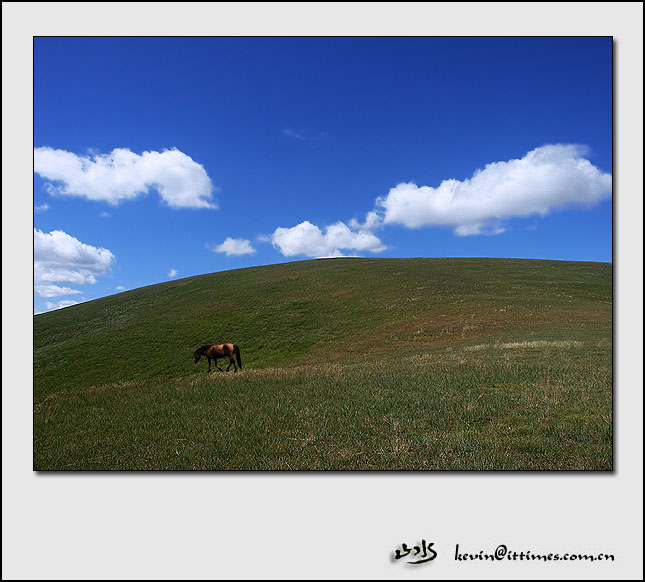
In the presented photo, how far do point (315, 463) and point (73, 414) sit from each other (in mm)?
7664

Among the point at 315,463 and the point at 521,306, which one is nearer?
the point at 315,463

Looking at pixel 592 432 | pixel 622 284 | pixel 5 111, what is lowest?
pixel 592 432

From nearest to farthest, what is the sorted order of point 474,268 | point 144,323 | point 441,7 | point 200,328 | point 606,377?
point 441,7
point 606,377
point 200,328
point 144,323
point 474,268

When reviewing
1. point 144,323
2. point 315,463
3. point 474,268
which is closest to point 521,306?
point 474,268

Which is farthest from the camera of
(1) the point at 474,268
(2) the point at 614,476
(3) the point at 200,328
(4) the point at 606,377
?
(1) the point at 474,268

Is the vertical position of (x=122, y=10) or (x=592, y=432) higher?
(x=122, y=10)

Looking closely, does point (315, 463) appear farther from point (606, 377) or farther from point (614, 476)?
point (606, 377)

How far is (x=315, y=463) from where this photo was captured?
5.76m
